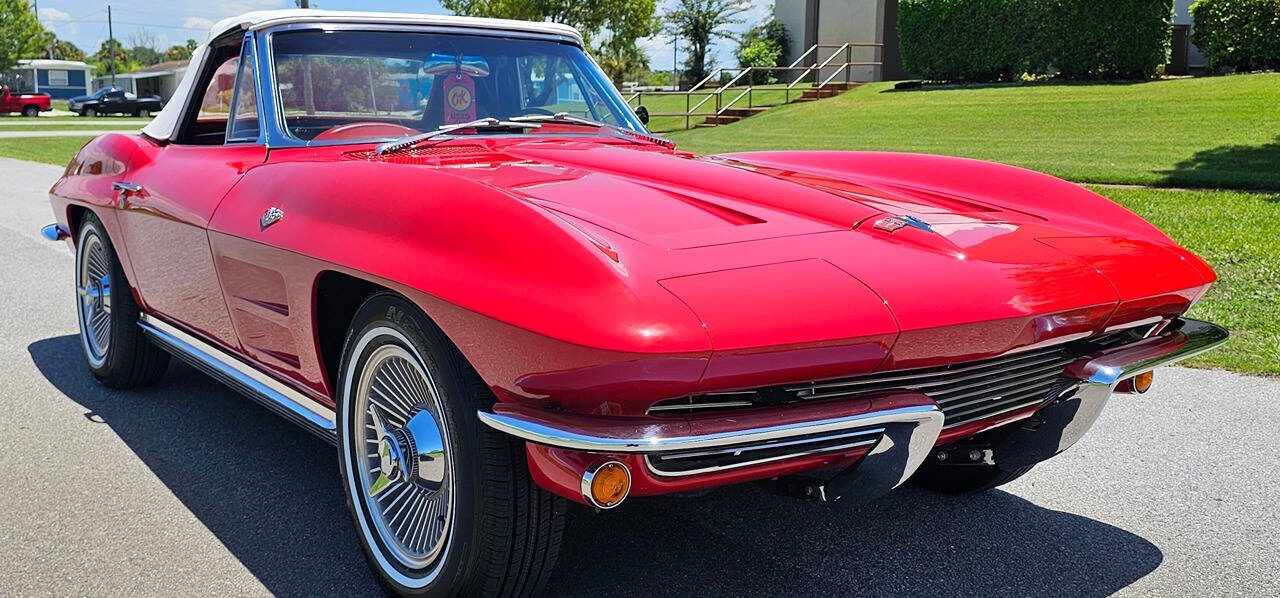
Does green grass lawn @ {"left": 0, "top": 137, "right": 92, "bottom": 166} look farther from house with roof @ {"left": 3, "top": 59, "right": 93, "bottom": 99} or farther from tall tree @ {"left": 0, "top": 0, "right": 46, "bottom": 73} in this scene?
house with roof @ {"left": 3, "top": 59, "right": 93, "bottom": 99}

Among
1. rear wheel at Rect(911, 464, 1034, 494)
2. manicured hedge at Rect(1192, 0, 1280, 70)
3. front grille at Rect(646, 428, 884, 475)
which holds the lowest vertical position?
rear wheel at Rect(911, 464, 1034, 494)

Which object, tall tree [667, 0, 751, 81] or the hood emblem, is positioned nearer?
the hood emblem

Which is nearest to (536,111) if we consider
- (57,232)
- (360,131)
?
(360,131)

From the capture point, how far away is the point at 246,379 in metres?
3.33

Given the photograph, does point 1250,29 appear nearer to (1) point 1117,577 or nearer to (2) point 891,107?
(2) point 891,107

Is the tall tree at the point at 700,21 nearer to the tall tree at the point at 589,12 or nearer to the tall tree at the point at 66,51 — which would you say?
the tall tree at the point at 589,12

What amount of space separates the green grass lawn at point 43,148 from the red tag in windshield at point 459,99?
17.5 metres

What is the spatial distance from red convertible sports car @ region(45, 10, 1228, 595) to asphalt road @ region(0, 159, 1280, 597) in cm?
26

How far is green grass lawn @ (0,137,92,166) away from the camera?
803 inches

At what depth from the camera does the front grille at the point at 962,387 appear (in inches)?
85.6

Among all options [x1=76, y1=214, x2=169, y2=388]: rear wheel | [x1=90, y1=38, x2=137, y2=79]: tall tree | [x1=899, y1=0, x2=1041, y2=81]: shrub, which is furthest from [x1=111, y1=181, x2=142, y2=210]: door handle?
[x1=90, y1=38, x2=137, y2=79]: tall tree

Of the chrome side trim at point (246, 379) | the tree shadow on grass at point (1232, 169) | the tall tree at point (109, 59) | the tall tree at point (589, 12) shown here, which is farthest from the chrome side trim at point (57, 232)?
the tall tree at point (109, 59)

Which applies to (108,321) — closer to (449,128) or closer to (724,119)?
(449,128)

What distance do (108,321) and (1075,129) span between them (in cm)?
1464
